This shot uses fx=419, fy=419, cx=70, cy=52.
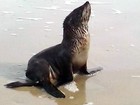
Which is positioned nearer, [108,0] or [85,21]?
[85,21]

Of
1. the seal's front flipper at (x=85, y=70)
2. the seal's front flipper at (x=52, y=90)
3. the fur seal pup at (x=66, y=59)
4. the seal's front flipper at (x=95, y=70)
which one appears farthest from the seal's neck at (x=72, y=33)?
the seal's front flipper at (x=52, y=90)

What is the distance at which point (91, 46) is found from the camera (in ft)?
23.3

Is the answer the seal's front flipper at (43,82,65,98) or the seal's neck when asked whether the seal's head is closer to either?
the seal's neck

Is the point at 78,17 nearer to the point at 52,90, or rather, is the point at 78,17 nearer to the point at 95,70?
the point at 95,70

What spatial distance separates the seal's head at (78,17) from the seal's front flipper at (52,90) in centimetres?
89

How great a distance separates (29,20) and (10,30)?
2.91 ft

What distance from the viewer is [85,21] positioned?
229 inches

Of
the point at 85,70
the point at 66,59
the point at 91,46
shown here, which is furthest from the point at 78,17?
the point at 91,46

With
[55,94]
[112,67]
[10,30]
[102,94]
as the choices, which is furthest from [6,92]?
[10,30]

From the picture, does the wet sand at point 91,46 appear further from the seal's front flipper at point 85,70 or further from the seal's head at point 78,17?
the seal's head at point 78,17

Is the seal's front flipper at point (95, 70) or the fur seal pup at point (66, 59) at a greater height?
the fur seal pup at point (66, 59)

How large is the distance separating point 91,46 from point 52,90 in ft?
6.89

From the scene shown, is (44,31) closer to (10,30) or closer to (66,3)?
(10,30)

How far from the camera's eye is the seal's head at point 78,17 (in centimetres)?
568
